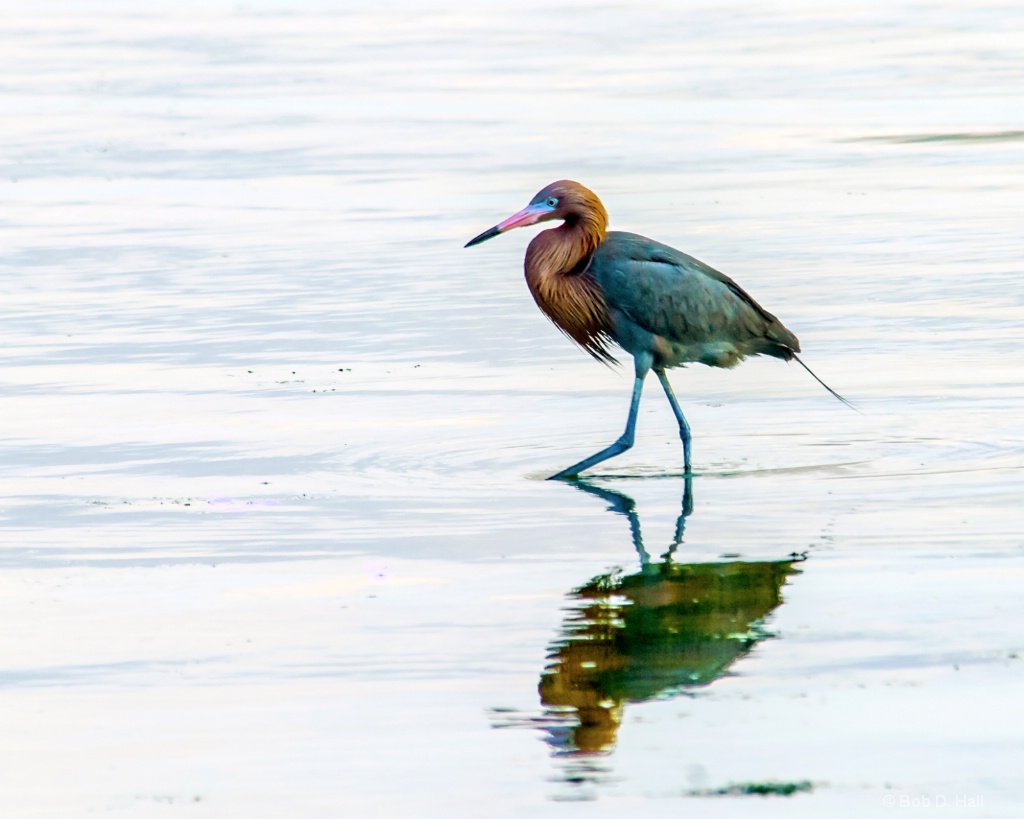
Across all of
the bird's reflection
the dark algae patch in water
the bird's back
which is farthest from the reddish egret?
the dark algae patch in water

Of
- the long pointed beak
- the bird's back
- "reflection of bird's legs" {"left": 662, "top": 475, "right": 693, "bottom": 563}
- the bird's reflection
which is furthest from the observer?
the long pointed beak

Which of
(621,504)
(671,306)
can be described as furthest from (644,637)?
(671,306)

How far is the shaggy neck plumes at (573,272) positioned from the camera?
30.9ft

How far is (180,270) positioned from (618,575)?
7.65 meters

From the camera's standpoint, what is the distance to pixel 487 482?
8680 mm

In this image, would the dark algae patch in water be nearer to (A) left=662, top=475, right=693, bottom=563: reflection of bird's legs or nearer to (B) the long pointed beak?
(A) left=662, top=475, right=693, bottom=563: reflection of bird's legs

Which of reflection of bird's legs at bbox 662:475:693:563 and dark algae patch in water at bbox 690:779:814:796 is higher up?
dark algae patch in water at bbox 690:779:814:796

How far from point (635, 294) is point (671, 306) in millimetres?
167

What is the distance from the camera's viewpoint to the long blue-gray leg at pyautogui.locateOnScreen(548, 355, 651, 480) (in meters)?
8.85

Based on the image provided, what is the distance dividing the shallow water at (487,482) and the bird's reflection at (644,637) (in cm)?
2

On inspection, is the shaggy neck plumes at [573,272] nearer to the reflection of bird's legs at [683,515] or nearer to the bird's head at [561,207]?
the bird's head at [561,207]

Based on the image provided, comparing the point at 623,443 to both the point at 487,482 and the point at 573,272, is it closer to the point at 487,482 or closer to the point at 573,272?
the point at 487,482

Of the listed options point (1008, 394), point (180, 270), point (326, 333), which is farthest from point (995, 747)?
point (180, 270)

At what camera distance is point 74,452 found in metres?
9.31
